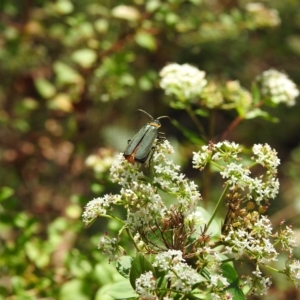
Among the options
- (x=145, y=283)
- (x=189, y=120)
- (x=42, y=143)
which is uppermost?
(x=189, y=120)

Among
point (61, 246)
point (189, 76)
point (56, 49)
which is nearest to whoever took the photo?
point (189, 76)

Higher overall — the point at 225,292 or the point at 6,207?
the point at 6,207

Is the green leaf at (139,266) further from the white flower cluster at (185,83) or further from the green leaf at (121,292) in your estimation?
the white flower cluster at (185,83)

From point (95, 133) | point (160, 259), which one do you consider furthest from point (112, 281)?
point (95, 133)

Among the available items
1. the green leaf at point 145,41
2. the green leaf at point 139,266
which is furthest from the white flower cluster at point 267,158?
the green leaf at point 145,41

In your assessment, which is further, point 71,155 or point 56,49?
point 56,49

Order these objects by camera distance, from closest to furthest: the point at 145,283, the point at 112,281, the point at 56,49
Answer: the point at 145,283
the point at 112,281
the point at 56,49

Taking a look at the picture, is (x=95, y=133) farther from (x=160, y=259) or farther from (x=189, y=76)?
(x=160, y=259)
